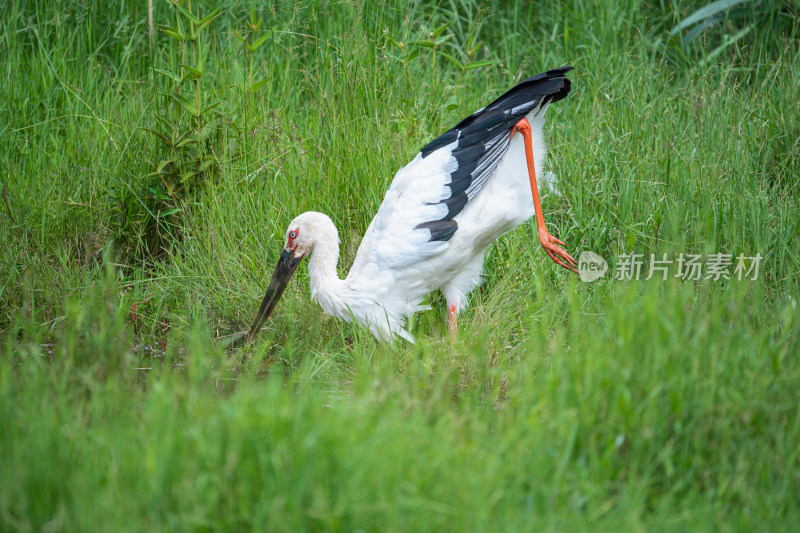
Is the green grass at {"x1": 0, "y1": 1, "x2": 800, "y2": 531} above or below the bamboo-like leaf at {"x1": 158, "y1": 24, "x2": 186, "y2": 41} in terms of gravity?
below

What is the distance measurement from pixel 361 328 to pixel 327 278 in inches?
13.3

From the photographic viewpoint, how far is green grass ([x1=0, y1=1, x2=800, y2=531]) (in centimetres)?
221

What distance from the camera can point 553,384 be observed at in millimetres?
2717

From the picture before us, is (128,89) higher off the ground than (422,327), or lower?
higher

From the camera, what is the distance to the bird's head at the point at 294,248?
4387mm

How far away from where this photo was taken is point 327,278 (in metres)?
4.36

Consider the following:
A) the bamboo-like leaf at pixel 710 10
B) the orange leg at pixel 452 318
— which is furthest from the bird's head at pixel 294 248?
the bamboo-like leaf at pixel 710 10

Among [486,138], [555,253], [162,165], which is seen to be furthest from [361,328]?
[162,165]

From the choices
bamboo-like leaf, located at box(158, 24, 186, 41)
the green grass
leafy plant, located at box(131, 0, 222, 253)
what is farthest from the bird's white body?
bamboo-like leaf, located at box(158, 24, 186, 41)

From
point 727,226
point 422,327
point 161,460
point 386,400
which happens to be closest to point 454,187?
point 422,327

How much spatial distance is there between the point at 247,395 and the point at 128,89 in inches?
168

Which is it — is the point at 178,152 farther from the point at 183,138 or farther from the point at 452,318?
the point at 452,318

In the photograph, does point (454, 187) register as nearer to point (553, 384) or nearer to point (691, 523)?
point (553, 384)

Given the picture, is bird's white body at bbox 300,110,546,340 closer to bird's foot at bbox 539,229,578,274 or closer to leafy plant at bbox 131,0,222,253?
bird's foot at bbox 539,229,578,274
